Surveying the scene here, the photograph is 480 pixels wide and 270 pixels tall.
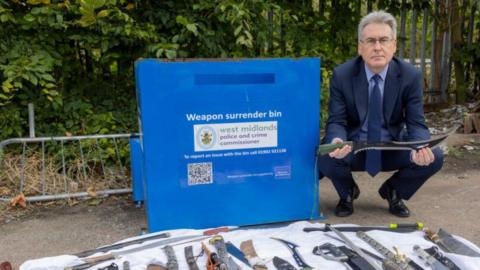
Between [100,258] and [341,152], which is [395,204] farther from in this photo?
[100,258]

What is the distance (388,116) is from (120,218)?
1.81 meters

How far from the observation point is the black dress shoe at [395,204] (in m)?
3.09

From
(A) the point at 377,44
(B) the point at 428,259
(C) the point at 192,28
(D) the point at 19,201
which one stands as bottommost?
(B) the point at 428,259

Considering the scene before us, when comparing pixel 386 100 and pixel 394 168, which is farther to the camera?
pixel 394 168

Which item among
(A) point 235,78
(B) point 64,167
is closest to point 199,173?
(A) point 235,78

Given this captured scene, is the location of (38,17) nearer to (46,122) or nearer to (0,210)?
(46,122)

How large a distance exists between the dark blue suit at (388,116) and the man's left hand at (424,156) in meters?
0.13

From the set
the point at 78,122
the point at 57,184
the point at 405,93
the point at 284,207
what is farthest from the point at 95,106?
the point at 405,93

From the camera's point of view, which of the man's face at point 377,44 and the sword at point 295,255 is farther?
the man's face at point 377,44

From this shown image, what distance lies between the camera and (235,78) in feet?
8.57

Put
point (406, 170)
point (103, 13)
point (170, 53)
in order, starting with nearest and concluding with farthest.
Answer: point (406, 170)
point (103, 13)
point (170, 53)

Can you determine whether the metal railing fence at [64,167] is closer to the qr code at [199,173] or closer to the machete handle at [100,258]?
the qr code at [199,173]

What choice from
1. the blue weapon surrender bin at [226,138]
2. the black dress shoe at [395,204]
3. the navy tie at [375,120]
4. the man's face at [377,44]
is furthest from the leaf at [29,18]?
the black dress shoe at [395,204]

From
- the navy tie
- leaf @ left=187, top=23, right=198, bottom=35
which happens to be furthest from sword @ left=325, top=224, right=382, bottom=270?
leaf @ left=187, top=23, right=198, bottom=35
